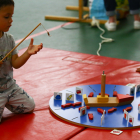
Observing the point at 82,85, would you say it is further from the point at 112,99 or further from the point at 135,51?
the point at 135,51

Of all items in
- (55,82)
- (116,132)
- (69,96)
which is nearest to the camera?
(116,132)

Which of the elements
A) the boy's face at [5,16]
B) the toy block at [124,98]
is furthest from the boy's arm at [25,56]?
the toy block at [124,98]

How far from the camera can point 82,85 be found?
1.72m

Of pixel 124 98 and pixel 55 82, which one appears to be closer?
pixel 124 98

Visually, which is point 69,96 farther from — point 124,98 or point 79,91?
point 124,98

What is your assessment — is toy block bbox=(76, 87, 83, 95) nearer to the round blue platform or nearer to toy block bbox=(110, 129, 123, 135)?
the round blue platform

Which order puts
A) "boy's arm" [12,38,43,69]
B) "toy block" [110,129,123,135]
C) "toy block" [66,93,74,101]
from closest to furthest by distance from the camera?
"toy block" [110,129,123,135], "boy's arm" [12,38,43,69], "toy block" [66,93,74,101]

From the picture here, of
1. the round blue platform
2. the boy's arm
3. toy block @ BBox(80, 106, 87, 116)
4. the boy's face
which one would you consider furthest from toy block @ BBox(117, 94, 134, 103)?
the boy's face

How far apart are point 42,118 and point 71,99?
20 cm

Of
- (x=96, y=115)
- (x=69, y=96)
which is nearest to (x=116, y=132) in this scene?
(x=96, y=115)

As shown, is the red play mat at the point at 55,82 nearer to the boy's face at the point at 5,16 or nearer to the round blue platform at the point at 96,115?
the round blue platform at the point at 96,115

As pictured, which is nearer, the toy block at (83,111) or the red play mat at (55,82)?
the red play mat at (55,82)

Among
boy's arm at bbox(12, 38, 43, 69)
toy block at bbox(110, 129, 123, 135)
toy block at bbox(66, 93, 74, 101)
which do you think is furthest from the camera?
toy block at bbox(66, 93, 74, 101)

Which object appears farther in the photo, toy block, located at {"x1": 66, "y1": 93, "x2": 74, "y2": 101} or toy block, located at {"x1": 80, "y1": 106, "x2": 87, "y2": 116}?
toy block, located at {"x1": 66, "y1": 93, "x2": 74, "y2": 101}
